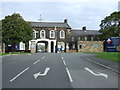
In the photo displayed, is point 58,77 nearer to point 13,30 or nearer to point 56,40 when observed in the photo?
→ point 13,30

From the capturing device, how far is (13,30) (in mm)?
49031

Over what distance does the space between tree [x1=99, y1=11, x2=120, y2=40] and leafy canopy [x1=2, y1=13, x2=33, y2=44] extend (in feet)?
79.8

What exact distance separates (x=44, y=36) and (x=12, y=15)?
64.9 feet

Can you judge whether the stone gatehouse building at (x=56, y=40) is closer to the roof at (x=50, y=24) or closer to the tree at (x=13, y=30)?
the roof at (x=50, y=24)

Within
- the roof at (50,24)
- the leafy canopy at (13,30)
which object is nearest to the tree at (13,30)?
the leafy canopy at (13,30)

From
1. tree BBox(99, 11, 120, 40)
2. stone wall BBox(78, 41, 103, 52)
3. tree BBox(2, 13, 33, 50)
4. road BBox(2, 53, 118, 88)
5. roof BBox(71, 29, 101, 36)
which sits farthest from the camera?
roof BBox(71, 29, 101, 36)

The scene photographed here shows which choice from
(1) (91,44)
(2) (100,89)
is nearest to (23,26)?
(1) (91,44)

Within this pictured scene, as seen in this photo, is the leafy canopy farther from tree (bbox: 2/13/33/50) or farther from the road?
the road

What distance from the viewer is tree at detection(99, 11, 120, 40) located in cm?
5661

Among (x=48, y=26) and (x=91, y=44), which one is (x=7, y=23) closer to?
(x=48, y=26)

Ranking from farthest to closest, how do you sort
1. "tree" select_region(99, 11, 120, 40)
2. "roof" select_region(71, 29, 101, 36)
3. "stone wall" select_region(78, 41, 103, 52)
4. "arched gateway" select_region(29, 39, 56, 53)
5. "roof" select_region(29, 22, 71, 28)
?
"roof" select_region(71, 29, 101, 36)
"roof" select_region(29, 22, 71, 28)
"stone wall" select_region(78, 41, 103, 52)
"arched gateway" select_region(29, 39, 56, 53)
"tree" select_region(99, 11, 120, 40)

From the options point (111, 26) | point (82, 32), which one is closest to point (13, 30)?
point (111, 26)

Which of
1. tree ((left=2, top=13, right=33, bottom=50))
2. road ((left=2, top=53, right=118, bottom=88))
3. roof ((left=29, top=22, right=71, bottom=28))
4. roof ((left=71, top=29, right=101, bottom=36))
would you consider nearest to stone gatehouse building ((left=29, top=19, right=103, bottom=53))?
roof ((left=29, top=22, right=71, bottom=28))

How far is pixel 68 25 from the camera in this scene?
241 feet
